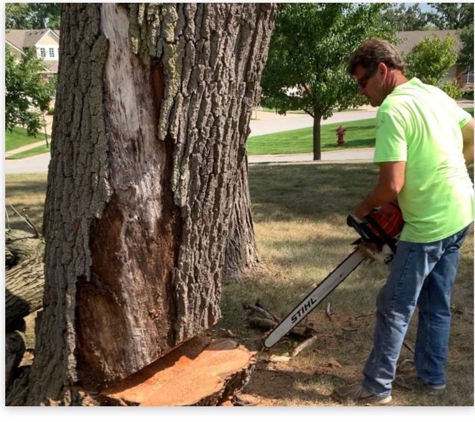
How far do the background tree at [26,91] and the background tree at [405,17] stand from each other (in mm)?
8742

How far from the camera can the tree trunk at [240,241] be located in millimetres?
4832

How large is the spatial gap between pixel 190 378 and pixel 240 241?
2409mm

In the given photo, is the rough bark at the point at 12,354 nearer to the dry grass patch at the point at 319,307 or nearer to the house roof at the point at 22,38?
the dry grass patch at the point at 319,307

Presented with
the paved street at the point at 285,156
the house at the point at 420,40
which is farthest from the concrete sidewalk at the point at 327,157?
the house at the point at 420,40

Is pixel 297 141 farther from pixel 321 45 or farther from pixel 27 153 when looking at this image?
pixel 27 153

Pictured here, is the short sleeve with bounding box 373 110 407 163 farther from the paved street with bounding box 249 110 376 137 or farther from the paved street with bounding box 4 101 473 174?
the paved street with bounding box 249 110 376 137

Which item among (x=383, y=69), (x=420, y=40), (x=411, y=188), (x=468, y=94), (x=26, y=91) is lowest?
(x=411, y=188)

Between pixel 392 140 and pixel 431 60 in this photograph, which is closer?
pixel 392 140

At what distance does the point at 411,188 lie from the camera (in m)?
2.60

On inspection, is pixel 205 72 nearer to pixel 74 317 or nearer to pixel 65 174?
pixel 65 174

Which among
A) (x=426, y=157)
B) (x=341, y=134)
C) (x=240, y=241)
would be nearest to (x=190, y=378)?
(x=426, y=157)

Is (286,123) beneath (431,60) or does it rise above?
beneath

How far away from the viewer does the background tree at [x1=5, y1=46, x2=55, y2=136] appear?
32.7 feet

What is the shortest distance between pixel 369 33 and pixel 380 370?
10.4 m
